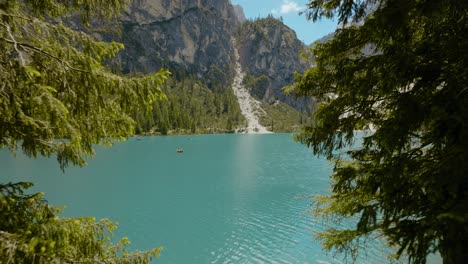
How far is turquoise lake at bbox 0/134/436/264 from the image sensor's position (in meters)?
17.6

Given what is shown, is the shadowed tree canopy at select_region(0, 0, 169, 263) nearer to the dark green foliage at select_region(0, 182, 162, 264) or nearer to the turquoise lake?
the dark green foliage at select_region(0, 182, 162, 264)

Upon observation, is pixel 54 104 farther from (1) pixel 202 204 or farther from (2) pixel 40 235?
(1) pixel 202 204

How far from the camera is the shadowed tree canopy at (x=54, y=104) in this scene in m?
3.52

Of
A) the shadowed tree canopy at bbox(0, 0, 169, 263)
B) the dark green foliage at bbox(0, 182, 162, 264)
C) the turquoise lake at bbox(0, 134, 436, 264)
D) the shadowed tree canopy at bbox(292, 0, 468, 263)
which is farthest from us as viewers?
the turquoise lake at bbox(0, 134, 436, 264)

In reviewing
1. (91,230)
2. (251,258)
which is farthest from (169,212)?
(91,230)

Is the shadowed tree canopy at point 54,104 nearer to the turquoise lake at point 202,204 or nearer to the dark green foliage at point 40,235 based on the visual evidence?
the dark green foliage at point 40,235

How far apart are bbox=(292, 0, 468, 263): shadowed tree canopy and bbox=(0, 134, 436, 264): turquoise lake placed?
2.38m

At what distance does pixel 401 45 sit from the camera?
14.4ft

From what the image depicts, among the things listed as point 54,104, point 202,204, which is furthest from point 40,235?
point 202,204

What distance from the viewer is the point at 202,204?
27.5 m

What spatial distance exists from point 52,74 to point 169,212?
2241 centimetres

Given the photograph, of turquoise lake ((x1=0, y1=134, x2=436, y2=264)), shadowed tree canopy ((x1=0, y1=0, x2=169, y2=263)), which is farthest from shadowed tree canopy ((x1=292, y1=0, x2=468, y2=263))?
shadowed tree canopy ((x1=0, y1=0, x2=169, y2=263))

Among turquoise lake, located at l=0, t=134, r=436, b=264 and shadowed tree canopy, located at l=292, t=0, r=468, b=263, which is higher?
shadowed tree canopy, located at l=292, t=0, r=468, b=263

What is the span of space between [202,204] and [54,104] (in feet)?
81.9
